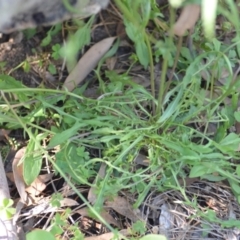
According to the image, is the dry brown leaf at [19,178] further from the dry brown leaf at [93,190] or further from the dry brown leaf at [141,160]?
the dry brown leaf at [141,160]

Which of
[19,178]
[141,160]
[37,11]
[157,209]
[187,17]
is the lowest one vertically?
[157,209]

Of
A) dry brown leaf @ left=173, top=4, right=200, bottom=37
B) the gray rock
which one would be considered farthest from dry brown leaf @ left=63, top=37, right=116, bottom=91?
dry brown leaf @ left=173, top=4, right=200, bottom=37

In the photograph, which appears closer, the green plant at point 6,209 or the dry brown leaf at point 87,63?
the green plant at point 6,209

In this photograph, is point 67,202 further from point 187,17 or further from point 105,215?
point 187,17

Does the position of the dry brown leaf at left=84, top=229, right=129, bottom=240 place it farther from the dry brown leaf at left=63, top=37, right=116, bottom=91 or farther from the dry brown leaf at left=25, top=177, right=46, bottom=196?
the dry brown leaf at left=63, top=37, right=116, bottom=91

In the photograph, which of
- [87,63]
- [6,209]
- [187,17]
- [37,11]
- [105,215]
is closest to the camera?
[187,17]

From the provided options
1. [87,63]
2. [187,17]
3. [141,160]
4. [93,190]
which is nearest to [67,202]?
[93,190]

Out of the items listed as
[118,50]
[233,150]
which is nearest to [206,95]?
[233,150]

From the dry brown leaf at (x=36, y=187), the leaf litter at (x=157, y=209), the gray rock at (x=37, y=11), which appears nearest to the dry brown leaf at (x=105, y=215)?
the leaf litter at (x=157, y=209)
